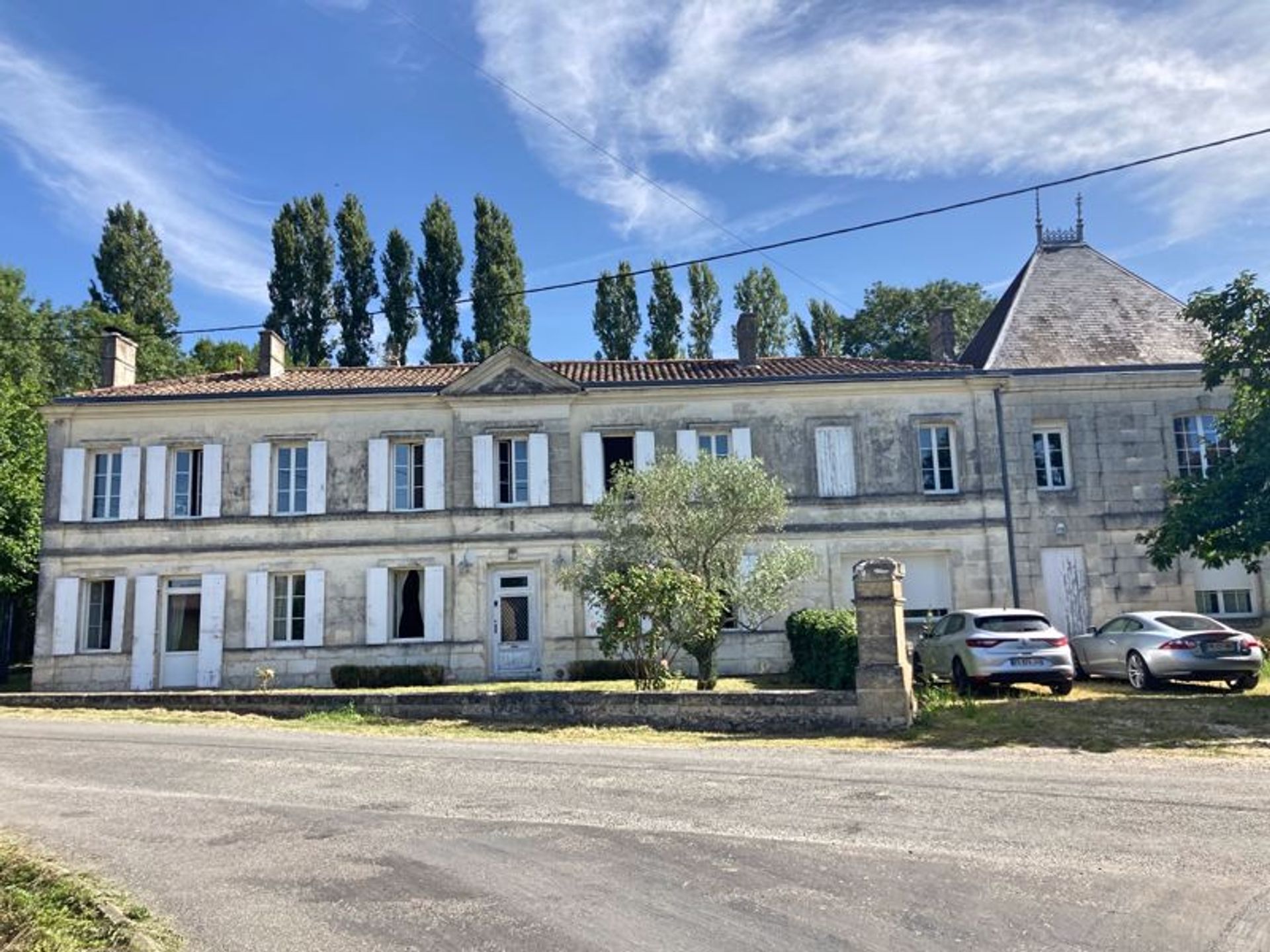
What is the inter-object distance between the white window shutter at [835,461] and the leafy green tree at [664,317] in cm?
1863

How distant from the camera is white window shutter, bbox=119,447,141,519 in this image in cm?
2180

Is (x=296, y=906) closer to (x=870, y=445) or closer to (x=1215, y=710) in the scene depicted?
(x=1215, y=710)

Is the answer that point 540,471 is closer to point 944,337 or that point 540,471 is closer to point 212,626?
point 212,626

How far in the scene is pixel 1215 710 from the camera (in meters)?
12.3

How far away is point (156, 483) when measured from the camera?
21.8 meters

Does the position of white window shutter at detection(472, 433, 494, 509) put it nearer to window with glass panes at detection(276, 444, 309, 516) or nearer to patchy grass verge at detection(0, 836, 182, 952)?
window with glass panes at detection(276, 444, 309, 516)

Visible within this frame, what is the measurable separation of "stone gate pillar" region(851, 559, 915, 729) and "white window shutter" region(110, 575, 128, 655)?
16805mm

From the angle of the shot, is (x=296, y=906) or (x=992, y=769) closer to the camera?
(x=296, y=906)

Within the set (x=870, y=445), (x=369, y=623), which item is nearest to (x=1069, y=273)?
(x=870, y=445)

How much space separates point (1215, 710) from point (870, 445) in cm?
1044

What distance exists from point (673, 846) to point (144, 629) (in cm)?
1858

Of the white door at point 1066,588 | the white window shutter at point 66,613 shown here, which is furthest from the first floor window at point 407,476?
the white door at point 1066,588

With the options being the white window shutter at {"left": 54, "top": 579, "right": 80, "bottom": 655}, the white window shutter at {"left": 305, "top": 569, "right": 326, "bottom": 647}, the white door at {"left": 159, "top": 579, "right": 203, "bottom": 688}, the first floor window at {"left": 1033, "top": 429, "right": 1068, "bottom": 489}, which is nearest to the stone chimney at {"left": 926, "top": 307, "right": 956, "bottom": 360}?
the first floor window at {"left": 1033, "top": 429, "right": 1068, "bottom": 489}

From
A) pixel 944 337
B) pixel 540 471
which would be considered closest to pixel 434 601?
pixel 540 471
